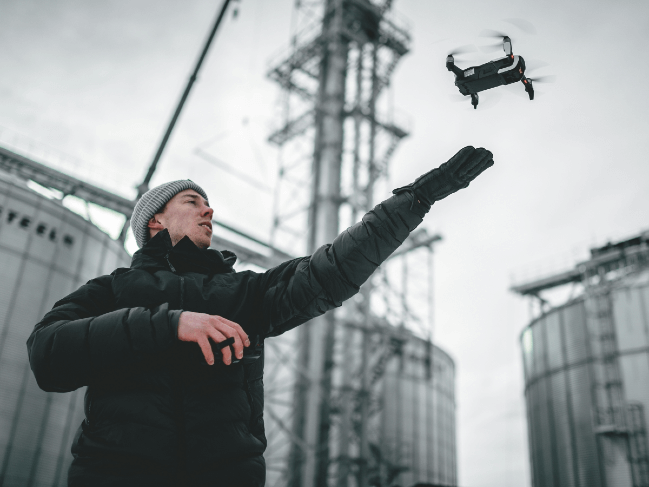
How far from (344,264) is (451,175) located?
47 centimetres

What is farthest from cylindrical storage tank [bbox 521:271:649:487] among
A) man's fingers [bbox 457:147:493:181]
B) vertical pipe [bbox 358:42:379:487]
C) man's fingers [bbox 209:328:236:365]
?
man's fingers [bbox 209:328:236:365]

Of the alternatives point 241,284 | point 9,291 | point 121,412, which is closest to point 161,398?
point 121,412

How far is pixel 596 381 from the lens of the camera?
1909cm

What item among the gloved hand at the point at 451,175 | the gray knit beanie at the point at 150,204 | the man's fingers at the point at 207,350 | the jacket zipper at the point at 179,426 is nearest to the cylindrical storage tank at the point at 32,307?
the gray knit beanie at the point at 150,204

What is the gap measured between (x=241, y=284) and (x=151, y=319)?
46 cm

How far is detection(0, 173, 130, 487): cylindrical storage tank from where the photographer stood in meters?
12.8

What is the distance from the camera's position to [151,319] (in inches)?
71.3

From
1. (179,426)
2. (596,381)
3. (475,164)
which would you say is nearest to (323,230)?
(596,381)

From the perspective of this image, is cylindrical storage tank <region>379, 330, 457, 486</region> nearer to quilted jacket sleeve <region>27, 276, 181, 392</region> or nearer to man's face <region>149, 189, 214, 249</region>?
man's face <region>149, 189, 214, 249</region>

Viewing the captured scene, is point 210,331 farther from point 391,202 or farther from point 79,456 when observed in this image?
point 391,202

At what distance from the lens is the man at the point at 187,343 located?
5.82 feet

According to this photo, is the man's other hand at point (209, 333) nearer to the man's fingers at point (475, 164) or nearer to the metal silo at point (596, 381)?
the man's fingers at point (475, 164)

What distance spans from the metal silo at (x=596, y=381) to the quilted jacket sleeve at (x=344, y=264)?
18.1 m

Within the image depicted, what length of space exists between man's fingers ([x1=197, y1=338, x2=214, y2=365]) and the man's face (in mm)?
779
